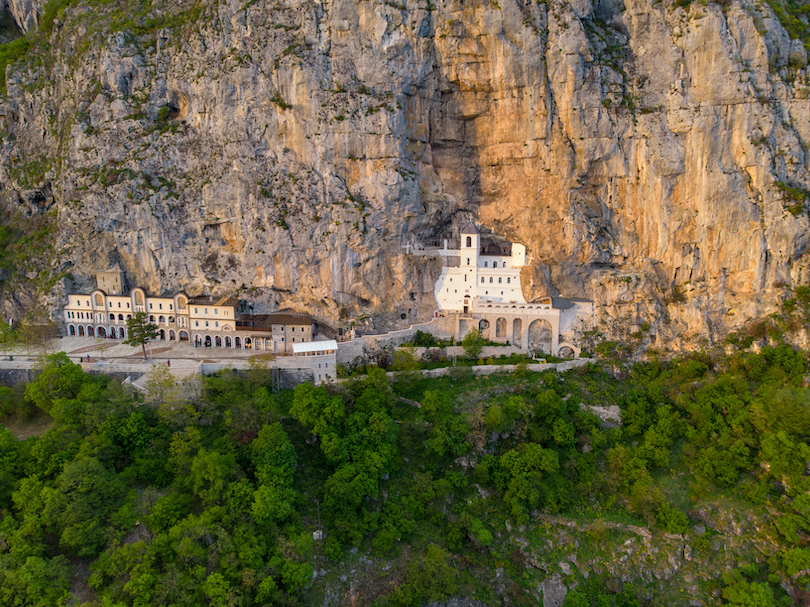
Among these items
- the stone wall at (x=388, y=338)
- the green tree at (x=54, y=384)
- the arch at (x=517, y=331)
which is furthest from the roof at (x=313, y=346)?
the arch at (x=517, y=331)

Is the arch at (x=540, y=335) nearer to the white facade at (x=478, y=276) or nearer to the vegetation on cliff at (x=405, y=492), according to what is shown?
the white facade at (x=478, y=276)

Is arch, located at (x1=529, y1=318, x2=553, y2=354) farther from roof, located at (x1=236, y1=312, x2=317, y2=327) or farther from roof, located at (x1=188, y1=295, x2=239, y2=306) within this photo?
roof, located at (x1=188, y1=295, x2=239, y2=306)

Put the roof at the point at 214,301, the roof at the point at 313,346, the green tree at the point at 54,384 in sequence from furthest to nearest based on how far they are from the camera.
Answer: the roof at the point at 214,301 < the roof at the point at 313,346 < the green tree at the point at 54,384

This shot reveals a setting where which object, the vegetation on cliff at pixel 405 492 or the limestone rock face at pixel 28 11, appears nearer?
the vegetation on cliff at pixel 405 492

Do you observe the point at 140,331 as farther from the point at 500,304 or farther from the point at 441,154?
the point at 500,304

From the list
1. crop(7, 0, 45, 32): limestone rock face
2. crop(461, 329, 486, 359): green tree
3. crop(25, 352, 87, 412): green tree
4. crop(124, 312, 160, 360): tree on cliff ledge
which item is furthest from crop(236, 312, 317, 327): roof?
crop(7, 0, 45, 32): limestone rock face

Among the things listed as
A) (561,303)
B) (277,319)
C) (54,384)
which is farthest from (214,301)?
(561,303)

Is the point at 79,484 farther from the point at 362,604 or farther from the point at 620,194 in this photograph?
the point at 620,194
